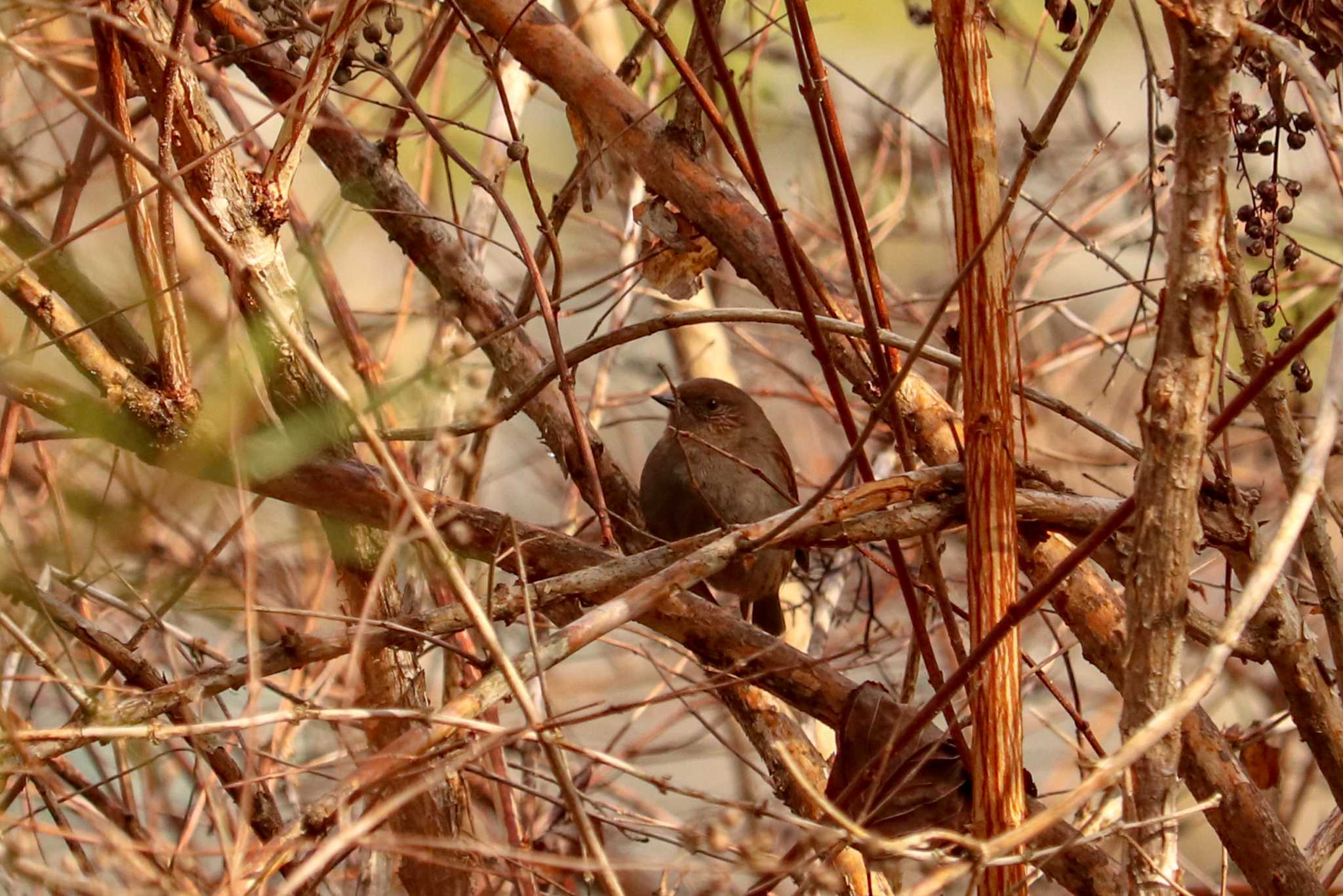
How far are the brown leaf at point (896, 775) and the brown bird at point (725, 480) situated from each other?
6.36 ft

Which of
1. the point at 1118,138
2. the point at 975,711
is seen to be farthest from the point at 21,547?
the point at 1118,138

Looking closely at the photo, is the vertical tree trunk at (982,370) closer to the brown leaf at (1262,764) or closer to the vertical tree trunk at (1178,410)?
the vertical tree trunk at (1178,410)

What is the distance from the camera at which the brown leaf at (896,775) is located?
98.7 inches

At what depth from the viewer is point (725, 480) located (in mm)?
5137

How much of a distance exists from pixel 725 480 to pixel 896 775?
2.68m

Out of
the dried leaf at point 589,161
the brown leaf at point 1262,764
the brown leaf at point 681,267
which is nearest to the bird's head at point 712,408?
the dried leaf at point 589,161

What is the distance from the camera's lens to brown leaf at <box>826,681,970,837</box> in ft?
8.22

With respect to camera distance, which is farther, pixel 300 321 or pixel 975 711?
pixel 300 321

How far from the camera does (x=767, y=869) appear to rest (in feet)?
5.13

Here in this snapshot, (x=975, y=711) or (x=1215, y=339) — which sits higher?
(x=1215, y=339)

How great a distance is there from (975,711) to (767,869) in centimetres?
73

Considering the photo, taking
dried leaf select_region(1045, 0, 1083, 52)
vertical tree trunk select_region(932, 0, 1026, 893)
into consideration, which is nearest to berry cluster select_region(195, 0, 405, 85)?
vertical tree trunk select_region(932, 0, 1026, 893)

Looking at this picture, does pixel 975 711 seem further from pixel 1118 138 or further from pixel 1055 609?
pixel 1118 138

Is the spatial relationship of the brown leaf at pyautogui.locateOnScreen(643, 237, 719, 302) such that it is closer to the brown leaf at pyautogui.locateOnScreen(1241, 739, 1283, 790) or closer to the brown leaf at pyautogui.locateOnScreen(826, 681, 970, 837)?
the brown leaf at pyautogui.locateOnScreen(826, 681, 970, 837)
